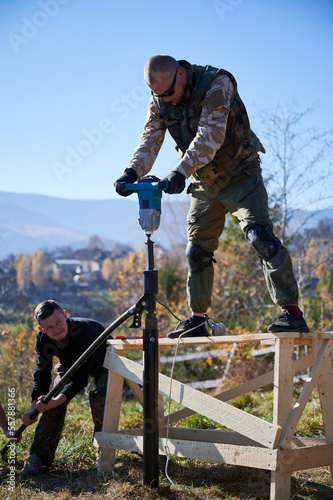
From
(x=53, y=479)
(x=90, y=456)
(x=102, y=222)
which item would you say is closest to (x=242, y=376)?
(x=90, y=456)

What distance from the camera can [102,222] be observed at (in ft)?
432

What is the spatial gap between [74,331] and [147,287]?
1.41 metres

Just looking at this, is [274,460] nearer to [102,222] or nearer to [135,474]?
[135,474]

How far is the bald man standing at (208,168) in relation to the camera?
3238 millimetres

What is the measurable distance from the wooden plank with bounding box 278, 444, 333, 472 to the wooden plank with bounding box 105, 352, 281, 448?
112 mm

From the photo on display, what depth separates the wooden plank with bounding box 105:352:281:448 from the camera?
3.05 metres

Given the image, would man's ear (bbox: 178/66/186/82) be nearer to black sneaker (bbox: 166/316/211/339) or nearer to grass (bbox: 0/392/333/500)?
black sneaker (bbox: 166/316/211/339)

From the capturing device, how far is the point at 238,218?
3.55 metres

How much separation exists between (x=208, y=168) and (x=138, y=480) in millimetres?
2222

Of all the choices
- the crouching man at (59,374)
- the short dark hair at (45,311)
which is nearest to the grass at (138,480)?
the crouching man at (59,374)

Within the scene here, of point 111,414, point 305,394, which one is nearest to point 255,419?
point 305,394

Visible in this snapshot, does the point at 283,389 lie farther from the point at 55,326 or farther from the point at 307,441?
the point at 55,326

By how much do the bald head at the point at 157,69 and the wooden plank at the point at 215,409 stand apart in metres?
1.98

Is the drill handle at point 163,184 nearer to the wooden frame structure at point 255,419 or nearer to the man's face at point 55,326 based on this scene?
the wooden frame structure at point 255,419
